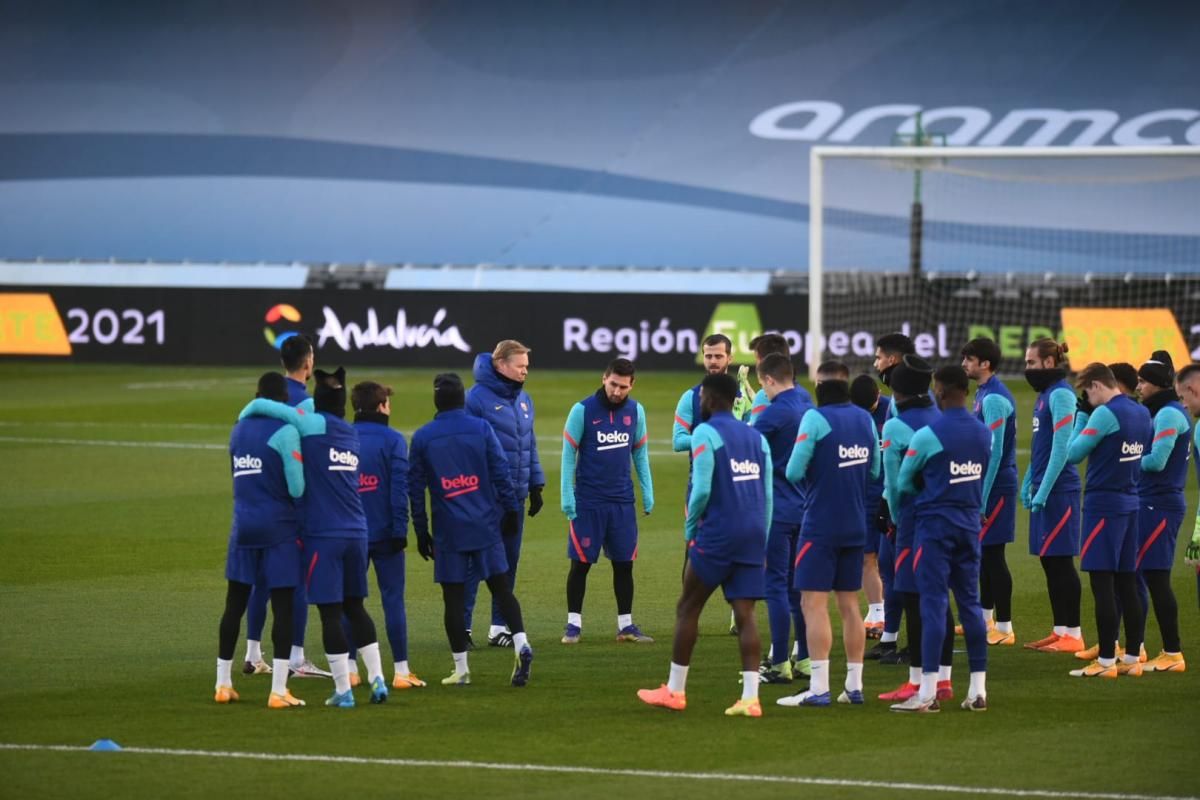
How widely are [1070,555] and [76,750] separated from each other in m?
6.38

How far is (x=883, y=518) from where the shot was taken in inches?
445

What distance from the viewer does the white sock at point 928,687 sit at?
9.84m

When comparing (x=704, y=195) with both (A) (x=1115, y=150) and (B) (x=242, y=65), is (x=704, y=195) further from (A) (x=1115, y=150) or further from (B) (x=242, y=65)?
(A) (x=1115, y=150)

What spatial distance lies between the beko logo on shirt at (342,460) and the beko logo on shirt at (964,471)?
3.27 metres

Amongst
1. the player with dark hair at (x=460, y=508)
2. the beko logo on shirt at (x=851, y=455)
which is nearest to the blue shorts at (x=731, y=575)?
the beko logo on shirt at (x=851, y=455)

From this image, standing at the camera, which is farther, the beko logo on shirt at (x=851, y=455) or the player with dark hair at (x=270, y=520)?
the beko logo on shirt at (x=851, y=455)

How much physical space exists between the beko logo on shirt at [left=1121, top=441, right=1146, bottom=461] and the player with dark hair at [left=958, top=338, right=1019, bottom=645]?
0.82 meters

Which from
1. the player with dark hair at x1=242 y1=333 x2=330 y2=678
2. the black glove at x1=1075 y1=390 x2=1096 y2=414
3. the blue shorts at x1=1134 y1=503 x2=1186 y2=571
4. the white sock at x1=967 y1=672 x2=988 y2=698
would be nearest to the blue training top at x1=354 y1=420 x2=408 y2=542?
the player with dark hair at x1=242 y1=333 x2=330 y2=678

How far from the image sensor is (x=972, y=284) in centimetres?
3284

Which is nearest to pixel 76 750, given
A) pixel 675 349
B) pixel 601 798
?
pixel 601 798

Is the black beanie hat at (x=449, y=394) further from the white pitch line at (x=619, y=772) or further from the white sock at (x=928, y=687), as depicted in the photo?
the white sock at (x=928, y=687)

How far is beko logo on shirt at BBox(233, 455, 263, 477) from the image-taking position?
9875mm

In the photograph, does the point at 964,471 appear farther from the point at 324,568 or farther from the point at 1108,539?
the point at 324,568

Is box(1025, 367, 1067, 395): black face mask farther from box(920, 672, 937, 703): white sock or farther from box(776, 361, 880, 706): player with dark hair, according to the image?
box(920, 672, 937, 703): white sock
